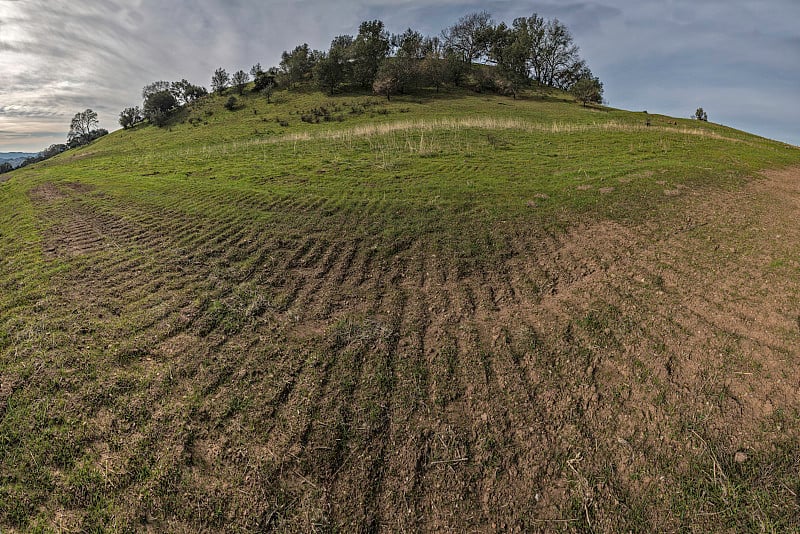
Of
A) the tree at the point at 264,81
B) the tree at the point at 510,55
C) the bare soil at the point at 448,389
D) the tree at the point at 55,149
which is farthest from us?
the tree at the point at 55,149

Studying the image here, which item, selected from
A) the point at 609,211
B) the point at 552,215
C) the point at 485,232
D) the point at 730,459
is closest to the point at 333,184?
the point at 485,232

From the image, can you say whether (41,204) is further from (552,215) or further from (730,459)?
(730,459)

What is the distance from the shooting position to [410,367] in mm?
5711

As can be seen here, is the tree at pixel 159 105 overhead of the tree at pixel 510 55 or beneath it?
beneath

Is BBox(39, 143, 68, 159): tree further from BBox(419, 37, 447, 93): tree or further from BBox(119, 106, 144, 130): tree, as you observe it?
BBox(419, 37, 447, 93): tree

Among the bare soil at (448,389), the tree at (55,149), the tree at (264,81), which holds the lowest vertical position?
the bare soil at (448,389)

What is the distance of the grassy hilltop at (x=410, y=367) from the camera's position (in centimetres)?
397

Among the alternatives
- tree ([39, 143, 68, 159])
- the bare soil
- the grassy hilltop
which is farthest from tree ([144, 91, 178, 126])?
the bare soil

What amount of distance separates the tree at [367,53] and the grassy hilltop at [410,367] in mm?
54689

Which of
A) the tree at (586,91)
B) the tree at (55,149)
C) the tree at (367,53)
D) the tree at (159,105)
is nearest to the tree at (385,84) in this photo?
the tree at (367,53)

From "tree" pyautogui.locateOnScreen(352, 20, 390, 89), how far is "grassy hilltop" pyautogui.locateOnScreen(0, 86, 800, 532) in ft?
179

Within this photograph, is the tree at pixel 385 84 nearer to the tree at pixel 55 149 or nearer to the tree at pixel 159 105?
the tree at pixel 159 105

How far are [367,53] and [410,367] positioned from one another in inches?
2545

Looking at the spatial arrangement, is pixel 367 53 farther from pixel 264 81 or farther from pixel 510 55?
pixel 510 55
